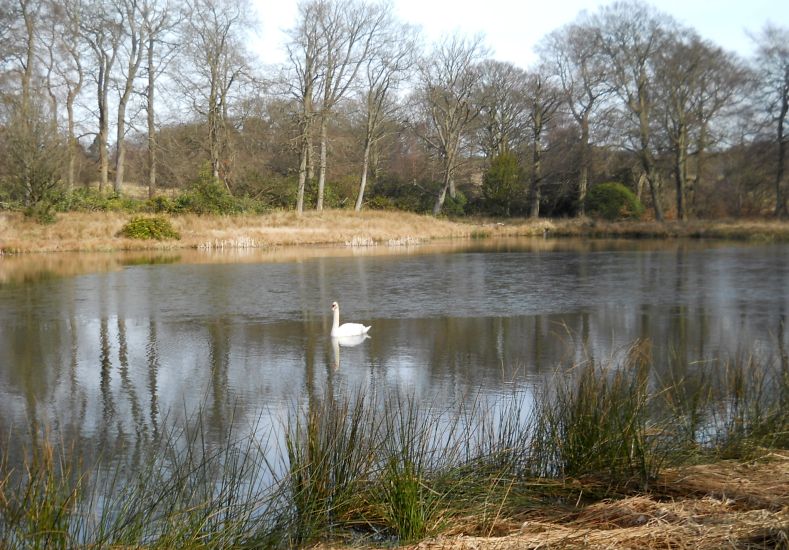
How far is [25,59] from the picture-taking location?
116 feet

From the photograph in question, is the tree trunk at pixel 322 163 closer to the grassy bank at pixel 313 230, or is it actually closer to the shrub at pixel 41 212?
the grassy bank at pixel 313 230

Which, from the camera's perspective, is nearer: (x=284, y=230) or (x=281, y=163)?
(x=284, y=230)

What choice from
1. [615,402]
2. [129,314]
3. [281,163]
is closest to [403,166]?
[281,163]

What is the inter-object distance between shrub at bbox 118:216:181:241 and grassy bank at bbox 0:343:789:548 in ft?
82.3

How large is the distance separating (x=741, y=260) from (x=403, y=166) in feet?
98.5

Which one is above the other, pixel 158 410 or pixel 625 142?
pixel 625 142

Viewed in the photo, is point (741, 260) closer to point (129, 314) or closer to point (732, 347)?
point (732, 347)

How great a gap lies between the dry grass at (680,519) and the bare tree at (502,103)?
137 feet

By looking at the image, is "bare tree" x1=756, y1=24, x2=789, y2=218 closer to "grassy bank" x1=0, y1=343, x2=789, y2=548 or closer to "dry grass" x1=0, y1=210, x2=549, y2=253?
"dry grass" x1=0, y1=210, x2=549, y2=253

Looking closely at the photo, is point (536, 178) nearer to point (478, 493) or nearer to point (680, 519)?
point (478, 493)

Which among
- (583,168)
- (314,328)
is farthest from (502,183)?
(314,328)

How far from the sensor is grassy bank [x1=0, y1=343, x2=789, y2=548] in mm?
Result: 3824

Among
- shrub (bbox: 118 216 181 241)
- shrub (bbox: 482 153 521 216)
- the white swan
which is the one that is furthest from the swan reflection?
shrub (bbox: 482 153 521 216)

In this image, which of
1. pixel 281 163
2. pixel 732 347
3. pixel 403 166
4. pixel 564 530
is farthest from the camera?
pixel 403 166
